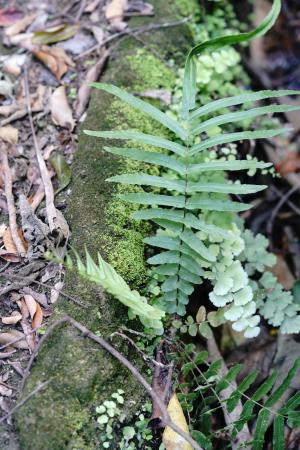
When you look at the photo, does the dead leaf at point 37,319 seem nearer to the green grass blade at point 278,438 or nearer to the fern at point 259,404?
the fern at point 259,404

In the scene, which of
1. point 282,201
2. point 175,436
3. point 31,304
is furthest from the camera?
point 282,201

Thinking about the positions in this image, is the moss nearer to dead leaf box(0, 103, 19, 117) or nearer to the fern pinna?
dead leaf box(0, 103, 19, 117)

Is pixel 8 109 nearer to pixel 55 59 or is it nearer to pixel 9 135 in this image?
pixel 9 135

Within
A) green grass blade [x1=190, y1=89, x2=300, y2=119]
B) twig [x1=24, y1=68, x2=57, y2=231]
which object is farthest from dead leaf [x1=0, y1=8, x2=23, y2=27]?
green grass blade [x1=190, y1=89, x2=300, y2=119]

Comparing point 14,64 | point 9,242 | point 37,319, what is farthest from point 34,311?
point 14,64

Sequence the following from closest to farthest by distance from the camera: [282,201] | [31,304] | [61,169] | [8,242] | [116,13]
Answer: [31,304]
[8,242]
[61,169]
[116,13]
[282,201]

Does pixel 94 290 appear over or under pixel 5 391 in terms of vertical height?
over
